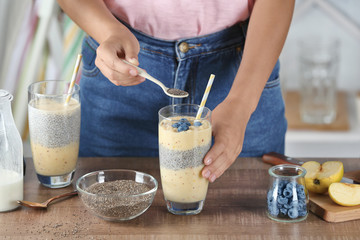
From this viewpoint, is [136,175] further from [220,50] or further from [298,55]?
[298,55]

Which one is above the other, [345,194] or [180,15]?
[180,15]

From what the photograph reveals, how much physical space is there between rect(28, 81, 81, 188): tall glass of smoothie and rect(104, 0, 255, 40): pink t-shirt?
1.00 ft

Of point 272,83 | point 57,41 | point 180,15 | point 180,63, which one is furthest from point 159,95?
point 57,41

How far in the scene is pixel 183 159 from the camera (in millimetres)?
1216

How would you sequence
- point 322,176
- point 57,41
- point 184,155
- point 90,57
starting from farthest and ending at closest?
point 57,41 < point 90,57 < point 322,176 < point 184,155

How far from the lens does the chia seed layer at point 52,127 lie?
136 centimetres

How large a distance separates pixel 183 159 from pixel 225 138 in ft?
0.46

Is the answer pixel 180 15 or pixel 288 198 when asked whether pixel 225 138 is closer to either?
pixel 288 198

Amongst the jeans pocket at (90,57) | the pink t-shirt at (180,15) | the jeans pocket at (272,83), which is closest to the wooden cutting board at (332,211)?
the jeans pocket at (272,83)

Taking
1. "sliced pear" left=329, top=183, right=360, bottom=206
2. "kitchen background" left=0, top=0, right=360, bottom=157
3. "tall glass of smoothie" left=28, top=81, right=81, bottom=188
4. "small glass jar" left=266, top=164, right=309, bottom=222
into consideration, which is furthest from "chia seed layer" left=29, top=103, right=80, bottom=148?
"kitchen background" left=0, top=0, right=360, bottom=157

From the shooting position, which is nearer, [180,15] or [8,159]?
[8,159]

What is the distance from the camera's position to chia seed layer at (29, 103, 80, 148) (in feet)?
4.45

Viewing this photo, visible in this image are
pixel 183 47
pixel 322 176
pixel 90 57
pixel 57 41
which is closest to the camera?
pixel 322 176

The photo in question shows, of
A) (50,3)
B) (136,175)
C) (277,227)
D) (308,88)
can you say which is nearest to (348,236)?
(277,227)
